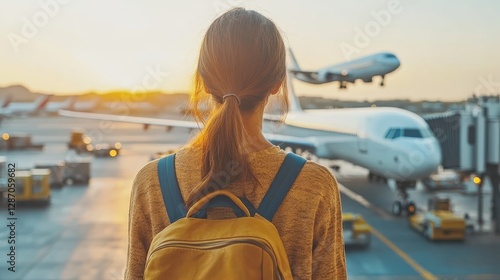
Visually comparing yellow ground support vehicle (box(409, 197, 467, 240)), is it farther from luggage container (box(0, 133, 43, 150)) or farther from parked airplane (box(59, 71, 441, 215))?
luggage container (box(0, 133, 43, 150))

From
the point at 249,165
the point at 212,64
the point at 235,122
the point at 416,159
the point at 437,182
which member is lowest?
the point at 437,182

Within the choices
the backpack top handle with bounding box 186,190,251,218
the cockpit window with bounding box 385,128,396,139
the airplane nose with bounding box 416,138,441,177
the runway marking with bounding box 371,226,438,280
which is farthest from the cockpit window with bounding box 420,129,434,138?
the backpack top handle with bounding box 186,190,251,218

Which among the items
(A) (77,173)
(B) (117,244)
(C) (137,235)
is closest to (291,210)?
(C) (137,235)

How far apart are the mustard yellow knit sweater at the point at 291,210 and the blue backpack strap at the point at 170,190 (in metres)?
0.02

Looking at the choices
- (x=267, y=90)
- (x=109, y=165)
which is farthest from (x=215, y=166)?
(x=109, y=165)

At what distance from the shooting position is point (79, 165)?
2334 centimetres

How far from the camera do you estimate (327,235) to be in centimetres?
195

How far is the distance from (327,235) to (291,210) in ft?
0.61

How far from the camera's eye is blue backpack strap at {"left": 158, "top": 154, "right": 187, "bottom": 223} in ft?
6.20

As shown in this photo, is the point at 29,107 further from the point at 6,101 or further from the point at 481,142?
the point at 481,142

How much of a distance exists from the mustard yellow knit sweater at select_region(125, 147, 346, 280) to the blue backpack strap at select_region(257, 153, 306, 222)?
0.02 meters

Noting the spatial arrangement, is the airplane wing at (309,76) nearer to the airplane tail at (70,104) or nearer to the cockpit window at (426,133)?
the cockpit window at (426,133)

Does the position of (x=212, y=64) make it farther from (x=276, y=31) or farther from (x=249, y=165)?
(x=249, y=165)

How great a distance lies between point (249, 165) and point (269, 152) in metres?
0.08
